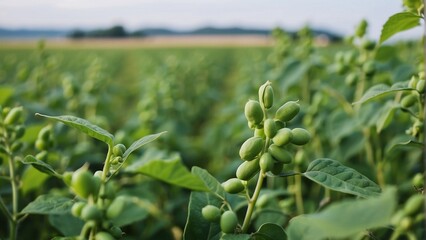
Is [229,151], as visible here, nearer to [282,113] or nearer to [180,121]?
[180,121]

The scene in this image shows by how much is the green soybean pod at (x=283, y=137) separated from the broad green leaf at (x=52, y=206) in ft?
1.88

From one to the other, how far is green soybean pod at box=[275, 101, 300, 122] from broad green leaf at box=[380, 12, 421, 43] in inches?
22.6

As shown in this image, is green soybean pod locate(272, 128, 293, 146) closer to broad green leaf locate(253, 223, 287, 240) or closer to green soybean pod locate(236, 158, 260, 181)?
green soybean pod locate(236, 158, 260, 181)

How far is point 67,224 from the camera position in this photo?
68.7 inches

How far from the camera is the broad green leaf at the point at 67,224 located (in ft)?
5.50

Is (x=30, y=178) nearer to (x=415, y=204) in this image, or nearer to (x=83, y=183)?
(x=83, y=183)

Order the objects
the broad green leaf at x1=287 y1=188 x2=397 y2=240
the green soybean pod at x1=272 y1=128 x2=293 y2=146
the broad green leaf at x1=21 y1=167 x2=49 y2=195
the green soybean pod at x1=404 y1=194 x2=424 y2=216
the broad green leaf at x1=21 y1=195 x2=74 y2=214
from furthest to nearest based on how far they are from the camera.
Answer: the broad green leaf at x1=21 y1=167 x2=49 y2=195 < the broad green leaf at x1=21 y1=195 x2=74 y2=214 < the green soybean pod at x1=272 y1=128 x2=293 y2=146 < the green soybean pod at x1=404 y1=194 x2=424 y2=216 < the broad green leaf at x1=287 y1=188 x2=397 y2=240

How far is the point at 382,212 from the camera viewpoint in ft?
2.34

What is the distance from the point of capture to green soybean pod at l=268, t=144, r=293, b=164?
3.76ft

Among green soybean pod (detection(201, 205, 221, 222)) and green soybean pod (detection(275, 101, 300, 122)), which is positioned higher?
green soybean pod (detection(275, 101, 300, 122))

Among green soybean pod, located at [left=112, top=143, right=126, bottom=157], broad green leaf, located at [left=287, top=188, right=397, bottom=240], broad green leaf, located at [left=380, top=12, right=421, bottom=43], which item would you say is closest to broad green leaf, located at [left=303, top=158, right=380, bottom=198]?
broad green leaf, located at [left=287, top=188, right=397, bottom=240]

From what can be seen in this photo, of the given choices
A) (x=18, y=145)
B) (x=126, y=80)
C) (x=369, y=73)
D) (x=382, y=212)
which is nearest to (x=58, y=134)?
(x=18, y=145)

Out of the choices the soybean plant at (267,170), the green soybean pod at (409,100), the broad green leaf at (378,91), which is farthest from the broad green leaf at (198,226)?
the green soybean pod at (409,100)

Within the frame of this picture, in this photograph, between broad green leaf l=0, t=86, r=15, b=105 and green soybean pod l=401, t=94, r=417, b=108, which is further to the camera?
broad green leaf l=0, t=86, r=15, b=105
